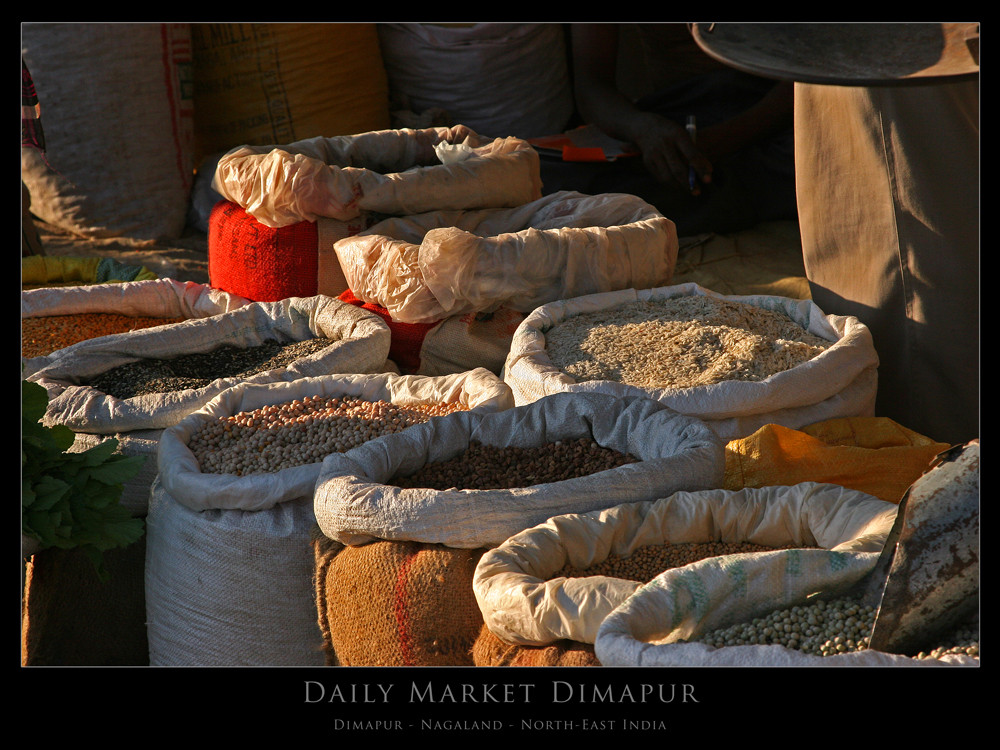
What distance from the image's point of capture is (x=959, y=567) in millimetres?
1000

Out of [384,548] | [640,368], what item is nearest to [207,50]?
[640,368]

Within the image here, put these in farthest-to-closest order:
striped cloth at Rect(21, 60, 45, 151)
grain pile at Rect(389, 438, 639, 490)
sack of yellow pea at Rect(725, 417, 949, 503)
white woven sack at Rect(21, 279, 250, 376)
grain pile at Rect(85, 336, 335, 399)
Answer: striped cloth at Rect(21, 60, 45, 151)
white woven sack at Rect(21, 279, 250, 376)
grain pile at Rect(85, 336, 335, 399)
sack of yellow pea at Rect(725, 417, 949, 503)
grain pile at Rect(389, 438, 639, 490)

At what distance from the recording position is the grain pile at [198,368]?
6.05 ft

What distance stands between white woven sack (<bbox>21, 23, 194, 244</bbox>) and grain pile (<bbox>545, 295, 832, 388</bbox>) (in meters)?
1.79

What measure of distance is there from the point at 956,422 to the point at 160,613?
62.1 inches

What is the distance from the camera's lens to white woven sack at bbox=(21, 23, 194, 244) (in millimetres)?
2994

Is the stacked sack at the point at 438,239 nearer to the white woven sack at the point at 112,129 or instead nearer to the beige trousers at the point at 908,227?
the beige trousers at the point at 908,227

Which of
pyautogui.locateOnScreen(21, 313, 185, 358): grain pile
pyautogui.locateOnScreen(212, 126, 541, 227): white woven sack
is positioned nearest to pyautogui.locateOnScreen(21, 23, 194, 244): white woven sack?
pyautogui.locateOnScreen(212, 126, 541, 227): white woven sack

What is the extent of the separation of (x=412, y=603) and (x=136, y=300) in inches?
54.2

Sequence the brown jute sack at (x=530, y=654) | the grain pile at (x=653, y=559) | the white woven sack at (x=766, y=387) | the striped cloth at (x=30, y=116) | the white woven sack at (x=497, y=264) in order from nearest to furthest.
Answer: the brown jute sack at (x=530, y=654) → the grain pile at (x=653, y=559) → the white woven sack at (x=766, y=387) → the white woven sack at (x=497, y=264) → the striped cloth at (x=30, y=116)

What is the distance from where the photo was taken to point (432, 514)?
47.4 inches

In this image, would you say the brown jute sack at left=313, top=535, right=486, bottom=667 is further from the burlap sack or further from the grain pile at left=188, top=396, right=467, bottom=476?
the burlap sack

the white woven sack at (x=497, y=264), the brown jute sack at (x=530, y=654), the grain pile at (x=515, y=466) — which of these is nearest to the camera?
the brown jute sack at (x=530, y=654)

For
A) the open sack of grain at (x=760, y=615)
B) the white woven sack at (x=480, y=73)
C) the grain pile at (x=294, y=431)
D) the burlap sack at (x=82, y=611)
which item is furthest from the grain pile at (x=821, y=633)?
the white woven sack at (x=480, y=73)
